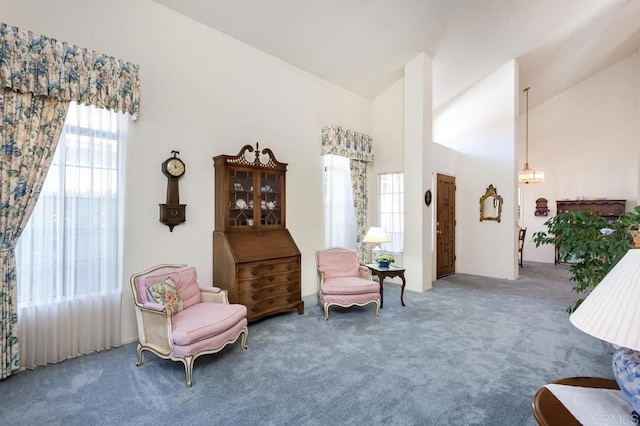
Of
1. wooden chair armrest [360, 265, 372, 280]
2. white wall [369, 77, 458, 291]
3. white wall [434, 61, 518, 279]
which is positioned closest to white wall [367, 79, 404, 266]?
white wall [369, 77, 458, 291]

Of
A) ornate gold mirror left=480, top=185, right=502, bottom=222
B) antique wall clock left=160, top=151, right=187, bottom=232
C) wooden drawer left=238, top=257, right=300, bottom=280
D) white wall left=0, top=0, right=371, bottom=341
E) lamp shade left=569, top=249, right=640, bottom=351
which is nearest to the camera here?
lamp shade left=569, top=249, right=640, bottom=351

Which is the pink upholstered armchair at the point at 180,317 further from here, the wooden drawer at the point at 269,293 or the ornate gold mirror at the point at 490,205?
the ornate gold mirror at the point at 490,205

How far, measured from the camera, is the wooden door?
651cm

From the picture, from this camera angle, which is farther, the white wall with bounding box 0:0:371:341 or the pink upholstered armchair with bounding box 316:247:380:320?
the pink upholstered armchair with bounding box 316:247:380:320

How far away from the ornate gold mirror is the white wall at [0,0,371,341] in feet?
13.7

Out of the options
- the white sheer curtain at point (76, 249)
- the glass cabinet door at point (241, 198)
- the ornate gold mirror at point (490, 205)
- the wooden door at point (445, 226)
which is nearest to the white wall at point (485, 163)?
the ornate gold mirror at point (490, 205)

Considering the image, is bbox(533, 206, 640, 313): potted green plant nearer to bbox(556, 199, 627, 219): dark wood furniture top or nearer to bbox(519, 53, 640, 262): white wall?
bbox(556, 199, 627, 219): dark wood furniture top

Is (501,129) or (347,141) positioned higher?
(501,129)

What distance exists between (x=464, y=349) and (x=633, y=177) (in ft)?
24.5

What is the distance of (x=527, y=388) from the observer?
2.42 meters

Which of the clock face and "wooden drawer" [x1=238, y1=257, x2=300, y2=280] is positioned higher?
the clock face

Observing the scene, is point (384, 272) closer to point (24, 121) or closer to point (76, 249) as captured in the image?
point (76, 249)

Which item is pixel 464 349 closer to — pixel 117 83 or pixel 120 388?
pixel 120 388

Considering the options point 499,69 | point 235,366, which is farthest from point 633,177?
point 235,366
